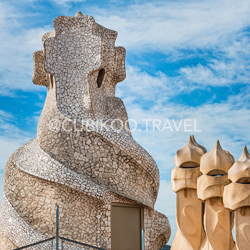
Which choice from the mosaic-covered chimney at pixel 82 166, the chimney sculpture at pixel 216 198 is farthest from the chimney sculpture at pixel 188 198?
the mosaic-covered chimney at pixel 82 166

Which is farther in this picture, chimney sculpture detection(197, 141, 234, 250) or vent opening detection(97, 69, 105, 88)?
vent opening detection(97, 69, 105, 88)

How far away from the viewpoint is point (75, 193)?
447 inches

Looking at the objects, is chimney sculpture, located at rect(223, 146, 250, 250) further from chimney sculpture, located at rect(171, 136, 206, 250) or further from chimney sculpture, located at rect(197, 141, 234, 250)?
chimney sculpture, located at rect(171, 136, 206, 250)

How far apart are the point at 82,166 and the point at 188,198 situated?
2921mm

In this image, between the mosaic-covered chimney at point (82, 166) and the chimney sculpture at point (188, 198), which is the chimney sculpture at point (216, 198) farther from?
the mosaic-covered chimney at point (82, 166)

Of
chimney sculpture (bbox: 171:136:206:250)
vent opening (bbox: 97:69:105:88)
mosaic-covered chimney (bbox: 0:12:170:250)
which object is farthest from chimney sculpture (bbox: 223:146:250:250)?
vent opening (bbox: 97:69:105:88)

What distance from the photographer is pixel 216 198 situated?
9.12m

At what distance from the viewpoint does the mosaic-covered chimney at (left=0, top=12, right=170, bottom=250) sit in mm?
11344

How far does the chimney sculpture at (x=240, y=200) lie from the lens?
8.53 meters

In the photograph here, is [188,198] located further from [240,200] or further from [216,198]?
[240,200]

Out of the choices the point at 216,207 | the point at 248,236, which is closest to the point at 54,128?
the point at 216,207

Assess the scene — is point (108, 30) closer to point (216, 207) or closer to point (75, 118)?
point (75, 118)

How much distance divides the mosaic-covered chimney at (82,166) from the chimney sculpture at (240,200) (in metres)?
3.46

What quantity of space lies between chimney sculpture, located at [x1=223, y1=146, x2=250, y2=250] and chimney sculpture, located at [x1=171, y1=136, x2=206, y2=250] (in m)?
0.96
